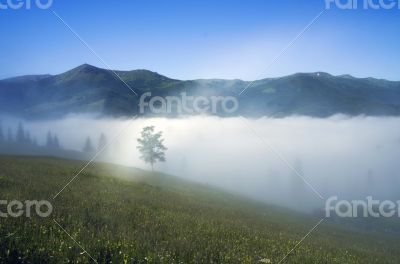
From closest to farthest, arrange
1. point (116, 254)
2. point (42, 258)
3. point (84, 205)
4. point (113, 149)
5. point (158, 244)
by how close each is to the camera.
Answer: point (42, 258), point (116, 254), point (158, 244), point (84, 205), point (113, 149)

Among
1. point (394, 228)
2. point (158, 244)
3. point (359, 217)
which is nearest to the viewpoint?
point (158, 244)

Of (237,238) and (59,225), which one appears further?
(237,238)

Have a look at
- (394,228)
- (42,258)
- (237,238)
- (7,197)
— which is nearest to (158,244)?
(42,258)

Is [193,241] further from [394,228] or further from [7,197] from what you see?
[394,228]

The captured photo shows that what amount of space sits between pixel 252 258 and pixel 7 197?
385 inches

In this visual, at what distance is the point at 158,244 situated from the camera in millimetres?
11164

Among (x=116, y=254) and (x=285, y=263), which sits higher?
(x=116, y=254)

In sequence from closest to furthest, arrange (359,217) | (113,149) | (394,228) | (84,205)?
(84,205) < (394,228) < (359,217) < (113,149)

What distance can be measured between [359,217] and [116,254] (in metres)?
82.3

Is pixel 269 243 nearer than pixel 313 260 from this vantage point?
No

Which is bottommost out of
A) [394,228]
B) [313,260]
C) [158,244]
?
[394,228]

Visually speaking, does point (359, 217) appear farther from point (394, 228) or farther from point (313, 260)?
point (313, 260)

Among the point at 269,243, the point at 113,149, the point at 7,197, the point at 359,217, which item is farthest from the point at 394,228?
the point at 113,149

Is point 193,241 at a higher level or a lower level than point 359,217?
higher
